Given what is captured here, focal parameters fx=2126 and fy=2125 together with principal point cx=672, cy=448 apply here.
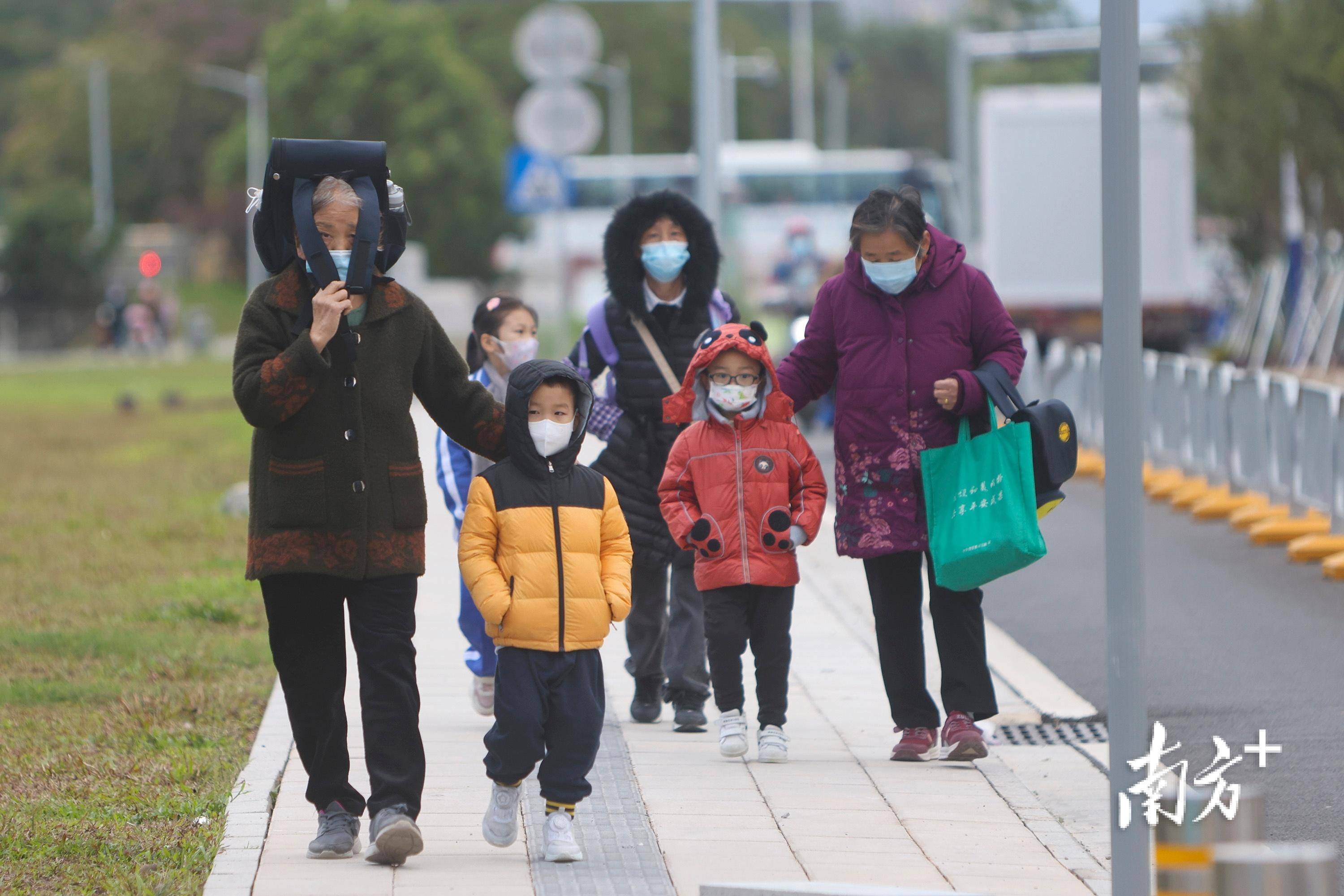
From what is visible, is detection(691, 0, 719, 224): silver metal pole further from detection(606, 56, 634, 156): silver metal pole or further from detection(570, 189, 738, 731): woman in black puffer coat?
detection(606, 56, 634, 156): silver metal pole

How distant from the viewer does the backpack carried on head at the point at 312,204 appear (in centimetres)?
506

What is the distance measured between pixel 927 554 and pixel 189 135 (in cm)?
7442

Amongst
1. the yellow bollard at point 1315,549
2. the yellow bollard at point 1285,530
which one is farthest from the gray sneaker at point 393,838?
the yellow bollard at point 1285,530

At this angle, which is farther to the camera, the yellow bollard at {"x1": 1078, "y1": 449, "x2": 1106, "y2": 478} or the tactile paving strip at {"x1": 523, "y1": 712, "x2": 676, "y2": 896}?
the yellow bollard at {"x1": 1078, "y1": 449, "x2": 1106, "y2": 478}

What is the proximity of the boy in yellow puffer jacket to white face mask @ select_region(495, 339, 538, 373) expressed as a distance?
2.03 m

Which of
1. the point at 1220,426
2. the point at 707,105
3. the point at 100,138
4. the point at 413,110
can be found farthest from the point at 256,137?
the point at 1220,426

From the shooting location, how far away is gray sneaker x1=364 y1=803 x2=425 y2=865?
5.13 meters

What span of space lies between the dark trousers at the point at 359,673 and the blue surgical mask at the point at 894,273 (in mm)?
2103

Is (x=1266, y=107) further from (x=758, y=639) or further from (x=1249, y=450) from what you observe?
(x=758, y=639)

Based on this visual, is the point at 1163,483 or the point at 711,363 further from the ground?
the point at 711,363

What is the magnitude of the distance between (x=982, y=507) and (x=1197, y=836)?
9.40ft

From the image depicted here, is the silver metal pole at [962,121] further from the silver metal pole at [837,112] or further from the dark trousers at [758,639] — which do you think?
the silver metal pole at [837,112]

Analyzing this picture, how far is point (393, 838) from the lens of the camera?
5.12m

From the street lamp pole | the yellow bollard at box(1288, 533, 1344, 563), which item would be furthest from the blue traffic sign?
the street lamp pole
